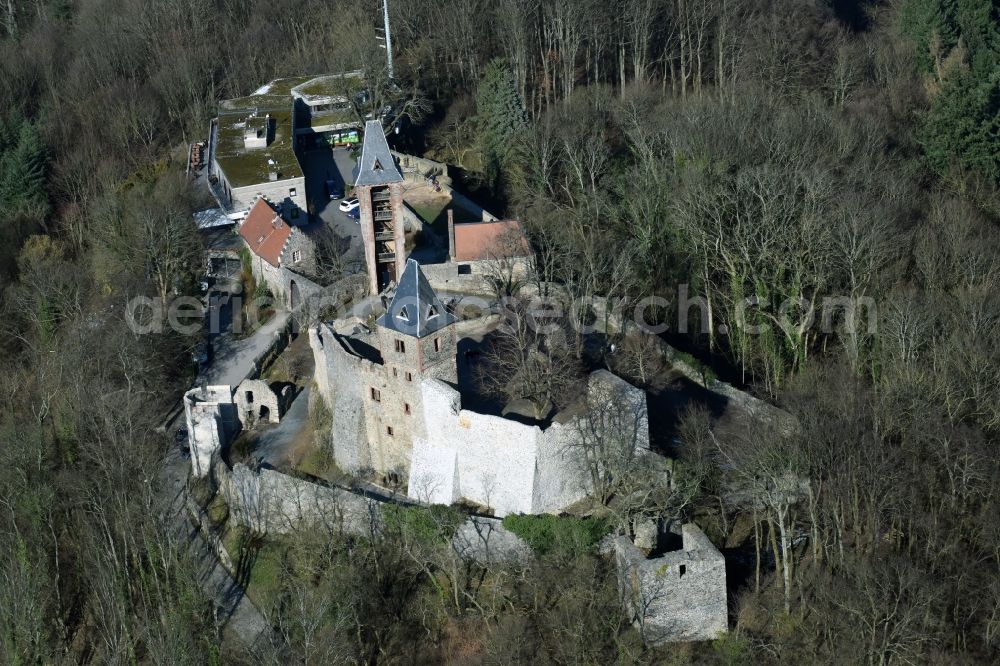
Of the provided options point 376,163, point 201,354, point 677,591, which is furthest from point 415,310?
point 201,354

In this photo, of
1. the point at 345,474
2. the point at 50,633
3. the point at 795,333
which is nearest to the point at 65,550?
the point at 50,633

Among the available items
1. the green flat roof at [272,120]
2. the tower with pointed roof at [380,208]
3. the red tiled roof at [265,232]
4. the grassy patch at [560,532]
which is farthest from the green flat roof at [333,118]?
the grassy patch at [560,532]

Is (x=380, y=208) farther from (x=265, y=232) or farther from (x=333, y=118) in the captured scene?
(x=333, y=118)

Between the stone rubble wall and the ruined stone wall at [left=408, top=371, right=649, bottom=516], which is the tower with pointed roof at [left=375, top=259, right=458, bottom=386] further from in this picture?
the stone rubble wall

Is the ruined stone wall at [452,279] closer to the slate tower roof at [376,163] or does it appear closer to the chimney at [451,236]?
the chimney at [451,236]

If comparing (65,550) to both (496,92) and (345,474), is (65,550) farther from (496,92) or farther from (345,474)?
(496,92)

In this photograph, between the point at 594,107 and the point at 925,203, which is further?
the point at 594,107

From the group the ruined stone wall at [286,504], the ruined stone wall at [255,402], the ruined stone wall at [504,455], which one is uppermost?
the ruined stone wall at [504,455]
